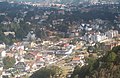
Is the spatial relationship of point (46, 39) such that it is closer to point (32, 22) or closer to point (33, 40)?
point (33, 40)

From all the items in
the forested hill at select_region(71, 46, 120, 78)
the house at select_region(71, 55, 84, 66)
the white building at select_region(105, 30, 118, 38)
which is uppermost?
the forested hill at select_region(71, 46, 120, 78)

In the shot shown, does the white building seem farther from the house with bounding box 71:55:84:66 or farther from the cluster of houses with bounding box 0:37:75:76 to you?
the house with bounding box 71:55:84:66

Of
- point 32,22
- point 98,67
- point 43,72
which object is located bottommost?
point 32,22

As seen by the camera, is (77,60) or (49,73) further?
(77,60)

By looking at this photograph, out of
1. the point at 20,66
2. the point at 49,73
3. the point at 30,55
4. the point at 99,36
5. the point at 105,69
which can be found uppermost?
the point at 105,69

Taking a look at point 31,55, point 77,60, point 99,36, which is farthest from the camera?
point 99,36

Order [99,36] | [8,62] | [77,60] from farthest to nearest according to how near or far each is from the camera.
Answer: [99,36], [8,62], [77,60]

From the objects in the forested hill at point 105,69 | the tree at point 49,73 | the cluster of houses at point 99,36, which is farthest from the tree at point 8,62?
the cluster of houses at point 99,36

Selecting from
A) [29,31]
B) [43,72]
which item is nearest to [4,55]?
[43,72]

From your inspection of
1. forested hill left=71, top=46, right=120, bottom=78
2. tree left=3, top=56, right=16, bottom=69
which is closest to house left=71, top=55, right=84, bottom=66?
tree left=3, top=56, right=16, bottom=69

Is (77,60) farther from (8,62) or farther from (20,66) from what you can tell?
(8,62)

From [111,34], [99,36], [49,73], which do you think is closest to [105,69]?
[49,73]
